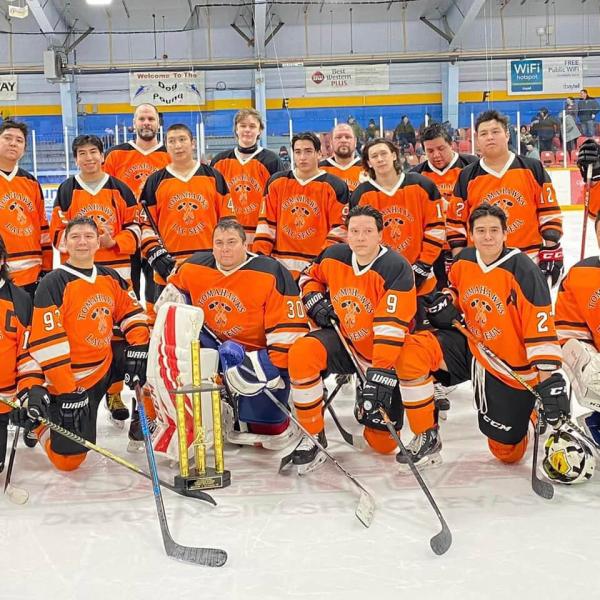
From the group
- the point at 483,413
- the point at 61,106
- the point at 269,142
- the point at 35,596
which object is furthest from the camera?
the point at 61,106

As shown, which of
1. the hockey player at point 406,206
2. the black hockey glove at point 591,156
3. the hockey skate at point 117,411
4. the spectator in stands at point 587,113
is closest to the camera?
the hockey skate at point 117,411

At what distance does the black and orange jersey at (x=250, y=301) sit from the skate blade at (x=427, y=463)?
59 centimetres

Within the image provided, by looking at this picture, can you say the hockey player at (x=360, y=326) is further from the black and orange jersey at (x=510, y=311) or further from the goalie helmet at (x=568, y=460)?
the goalie helmet at (x=568, y=460)

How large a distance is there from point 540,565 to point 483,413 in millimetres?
866

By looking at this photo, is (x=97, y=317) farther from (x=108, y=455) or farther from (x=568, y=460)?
(x=568, y=460)

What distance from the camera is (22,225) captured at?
3.55 m

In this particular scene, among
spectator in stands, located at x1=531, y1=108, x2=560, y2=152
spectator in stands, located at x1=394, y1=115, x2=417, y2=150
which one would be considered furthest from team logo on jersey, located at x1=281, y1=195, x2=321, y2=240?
spectator in stands, located at x1=394, y1=115, x2=417, y2=150

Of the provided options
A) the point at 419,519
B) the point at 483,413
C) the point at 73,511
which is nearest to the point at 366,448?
the point at 483,413

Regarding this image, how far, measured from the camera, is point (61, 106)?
1447cm

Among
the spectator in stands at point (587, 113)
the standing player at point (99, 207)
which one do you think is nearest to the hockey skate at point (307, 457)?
the standing player at point (99, 207)

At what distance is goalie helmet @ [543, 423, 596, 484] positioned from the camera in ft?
8.16

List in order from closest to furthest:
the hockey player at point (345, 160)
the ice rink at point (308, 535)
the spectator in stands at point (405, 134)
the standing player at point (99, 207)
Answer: the ice rink at point (308, 535) < the standing player at point (99, 207) < the hockey player at point (345, 160) < the spectator in stands at point (405, 134)

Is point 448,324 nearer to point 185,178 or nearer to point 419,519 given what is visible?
point 419,519

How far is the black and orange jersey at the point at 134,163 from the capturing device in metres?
4.16
